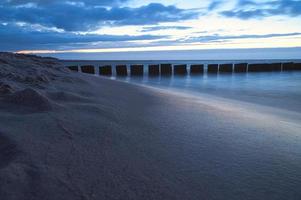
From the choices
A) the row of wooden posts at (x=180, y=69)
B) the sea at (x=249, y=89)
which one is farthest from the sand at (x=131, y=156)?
the row of wooden posts at (x=180, y=69)

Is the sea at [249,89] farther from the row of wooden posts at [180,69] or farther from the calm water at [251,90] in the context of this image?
the row of wooden posts at [180,69]

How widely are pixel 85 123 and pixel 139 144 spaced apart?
59 cm

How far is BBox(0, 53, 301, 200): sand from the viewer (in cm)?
164

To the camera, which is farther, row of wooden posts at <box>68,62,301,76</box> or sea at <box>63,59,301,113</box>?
row of wooden posts at <box>68,62,301,76</box>

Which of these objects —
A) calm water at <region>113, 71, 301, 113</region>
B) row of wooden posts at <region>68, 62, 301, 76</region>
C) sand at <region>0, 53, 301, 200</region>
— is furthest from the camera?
row of wooden posts at <region>68, 62, 301, 76</region>

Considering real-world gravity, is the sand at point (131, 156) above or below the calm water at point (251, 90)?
above

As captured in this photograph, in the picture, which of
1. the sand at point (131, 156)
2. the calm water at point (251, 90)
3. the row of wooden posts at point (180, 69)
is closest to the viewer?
the sand at point (131, 156)

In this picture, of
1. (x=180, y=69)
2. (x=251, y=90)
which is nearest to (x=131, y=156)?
(x=251, y=90)

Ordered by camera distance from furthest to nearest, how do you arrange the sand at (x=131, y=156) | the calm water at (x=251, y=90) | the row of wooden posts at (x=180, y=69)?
the row of wooden posts at (x=180, y=69)
the calm water at (x=251, y=90)
the sand at (x=131, y=156)

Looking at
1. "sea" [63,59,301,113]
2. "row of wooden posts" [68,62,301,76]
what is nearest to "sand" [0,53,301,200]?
"sea" [63,59,301,113]

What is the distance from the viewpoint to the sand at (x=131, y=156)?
1.64m

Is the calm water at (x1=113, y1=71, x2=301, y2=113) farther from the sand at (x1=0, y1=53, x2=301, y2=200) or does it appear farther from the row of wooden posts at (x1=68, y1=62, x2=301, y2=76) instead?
the row of wooden posts at (x1=68, y1=62, x2=301, y2=76)

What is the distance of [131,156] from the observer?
2.16 m

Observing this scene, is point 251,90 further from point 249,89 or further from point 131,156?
point 131,156
